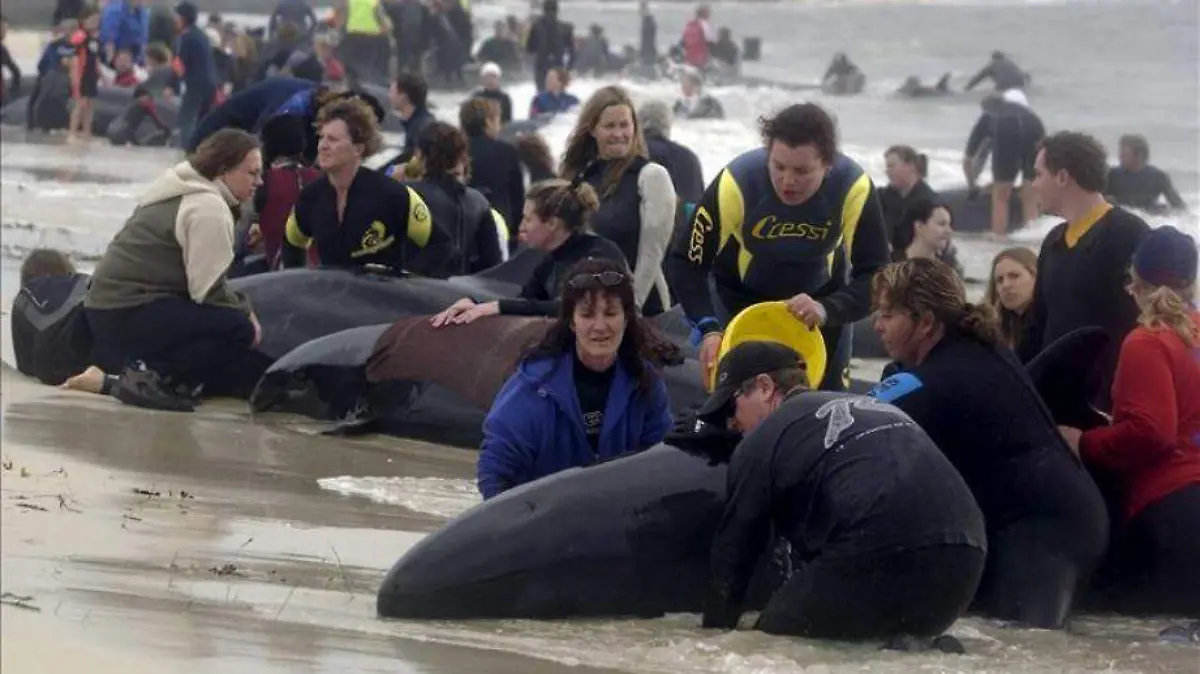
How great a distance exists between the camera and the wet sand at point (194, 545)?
6.08 m

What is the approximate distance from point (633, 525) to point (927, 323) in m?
1.15

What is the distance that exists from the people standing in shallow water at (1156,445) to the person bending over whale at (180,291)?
4799 mm

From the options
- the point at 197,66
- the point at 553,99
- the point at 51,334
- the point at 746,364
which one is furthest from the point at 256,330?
the point at 553,99

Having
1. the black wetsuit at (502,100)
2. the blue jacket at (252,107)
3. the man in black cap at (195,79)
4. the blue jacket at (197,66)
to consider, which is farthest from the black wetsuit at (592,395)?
the blue jacket at (197,66)

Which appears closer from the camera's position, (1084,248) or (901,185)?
(1084,248)

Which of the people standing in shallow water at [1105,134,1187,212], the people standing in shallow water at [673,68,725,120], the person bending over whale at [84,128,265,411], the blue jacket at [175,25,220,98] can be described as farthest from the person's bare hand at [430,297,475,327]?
the people standing in shallow water at [673,68,725,120]

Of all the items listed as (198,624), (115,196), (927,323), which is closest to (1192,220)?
(115,196)

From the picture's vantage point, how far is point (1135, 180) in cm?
2192

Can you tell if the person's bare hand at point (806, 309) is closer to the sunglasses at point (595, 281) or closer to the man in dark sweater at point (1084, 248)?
the sunglasses at point (595, 281)

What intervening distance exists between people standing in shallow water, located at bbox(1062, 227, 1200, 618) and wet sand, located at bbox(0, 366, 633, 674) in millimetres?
2204

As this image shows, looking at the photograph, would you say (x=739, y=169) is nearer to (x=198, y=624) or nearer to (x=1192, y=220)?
(x=198, y=624)

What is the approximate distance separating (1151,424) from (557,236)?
305cm

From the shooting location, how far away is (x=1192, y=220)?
2489cm

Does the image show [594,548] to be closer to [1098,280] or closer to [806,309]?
[806,309]
